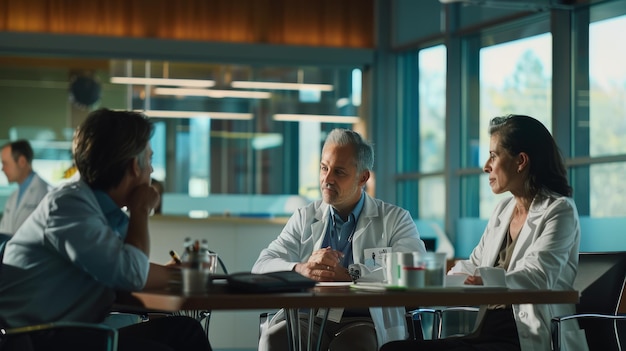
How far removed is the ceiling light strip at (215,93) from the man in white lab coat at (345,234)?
579 cm

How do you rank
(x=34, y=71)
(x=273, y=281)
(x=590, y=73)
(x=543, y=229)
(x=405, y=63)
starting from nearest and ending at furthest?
1. (x=273, y=281)
2. (x=543, y=229)
3. (x=590, y=73)
4. (x=405, y=63)
5. (x=34, y=71)

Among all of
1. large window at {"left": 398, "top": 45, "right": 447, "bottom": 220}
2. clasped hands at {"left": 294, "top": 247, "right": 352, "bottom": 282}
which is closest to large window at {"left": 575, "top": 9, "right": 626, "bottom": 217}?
large window at {"left": 398, "top": 45, "right": 447, "bottom": 220}

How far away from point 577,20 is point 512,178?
385cm

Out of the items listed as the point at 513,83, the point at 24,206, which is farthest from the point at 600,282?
the point at 24,206

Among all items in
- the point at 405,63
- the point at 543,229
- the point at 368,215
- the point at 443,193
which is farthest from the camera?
the point at 405,63

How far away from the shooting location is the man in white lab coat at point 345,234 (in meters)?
3.82

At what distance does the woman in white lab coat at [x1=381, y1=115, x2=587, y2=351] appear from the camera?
335cm

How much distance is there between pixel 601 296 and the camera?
3721mm

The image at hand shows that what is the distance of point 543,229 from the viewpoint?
3.50m

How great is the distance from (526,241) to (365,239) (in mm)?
756

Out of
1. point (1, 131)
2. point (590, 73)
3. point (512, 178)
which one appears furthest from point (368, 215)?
point (1, 131)

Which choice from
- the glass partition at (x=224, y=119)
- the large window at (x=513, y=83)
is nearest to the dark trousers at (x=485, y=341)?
the large window at (x=513, y=83)

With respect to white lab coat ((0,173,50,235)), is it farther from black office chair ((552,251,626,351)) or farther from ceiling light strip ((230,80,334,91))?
black office chair ((552,251,626,351))

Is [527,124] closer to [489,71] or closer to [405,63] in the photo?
[489,71]
